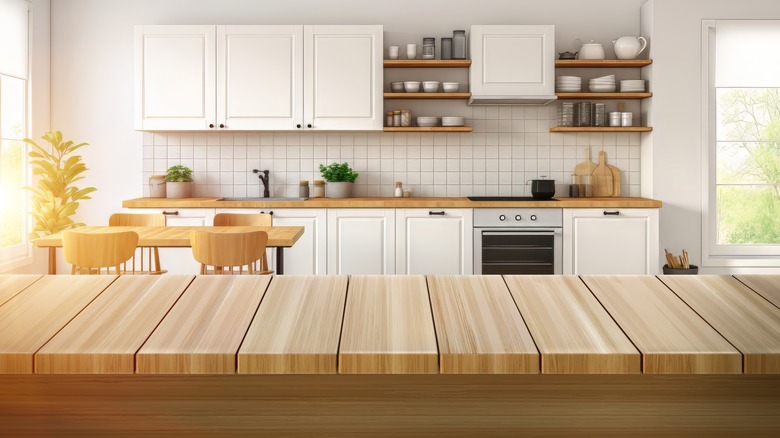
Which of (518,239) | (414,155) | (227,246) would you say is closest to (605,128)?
(518,239)

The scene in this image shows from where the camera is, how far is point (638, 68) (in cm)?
595

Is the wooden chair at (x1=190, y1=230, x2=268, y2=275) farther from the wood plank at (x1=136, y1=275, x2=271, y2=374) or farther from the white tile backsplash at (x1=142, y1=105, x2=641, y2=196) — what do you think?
the white tile backsplash at (x1=142, y1=105, x2=641, y2=196)

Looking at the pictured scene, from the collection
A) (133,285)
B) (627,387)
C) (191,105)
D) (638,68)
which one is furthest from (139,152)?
(627,387)

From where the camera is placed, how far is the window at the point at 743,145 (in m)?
5.75

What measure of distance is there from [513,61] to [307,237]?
6.99ft

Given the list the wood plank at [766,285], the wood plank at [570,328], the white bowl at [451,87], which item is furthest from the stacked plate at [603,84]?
the wood plank at [570,328]

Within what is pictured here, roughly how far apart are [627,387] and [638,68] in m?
5.18

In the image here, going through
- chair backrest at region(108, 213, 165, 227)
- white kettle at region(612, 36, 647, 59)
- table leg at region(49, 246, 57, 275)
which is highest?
white kettle at region(612, 36, 647, 59)

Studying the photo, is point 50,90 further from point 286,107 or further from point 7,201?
point 286,107

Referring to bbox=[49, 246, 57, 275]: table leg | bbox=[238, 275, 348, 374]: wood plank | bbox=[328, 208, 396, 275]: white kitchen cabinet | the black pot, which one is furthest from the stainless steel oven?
bbox=[238, 275, 348, 374]: wood plank

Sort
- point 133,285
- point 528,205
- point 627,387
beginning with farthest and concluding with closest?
point 528,205 < point 133,285 < point 627,387

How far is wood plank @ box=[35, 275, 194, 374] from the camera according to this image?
1190 millimetres

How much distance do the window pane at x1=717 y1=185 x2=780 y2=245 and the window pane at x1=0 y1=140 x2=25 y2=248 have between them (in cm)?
570

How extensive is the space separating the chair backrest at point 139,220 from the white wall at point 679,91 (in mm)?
3823
